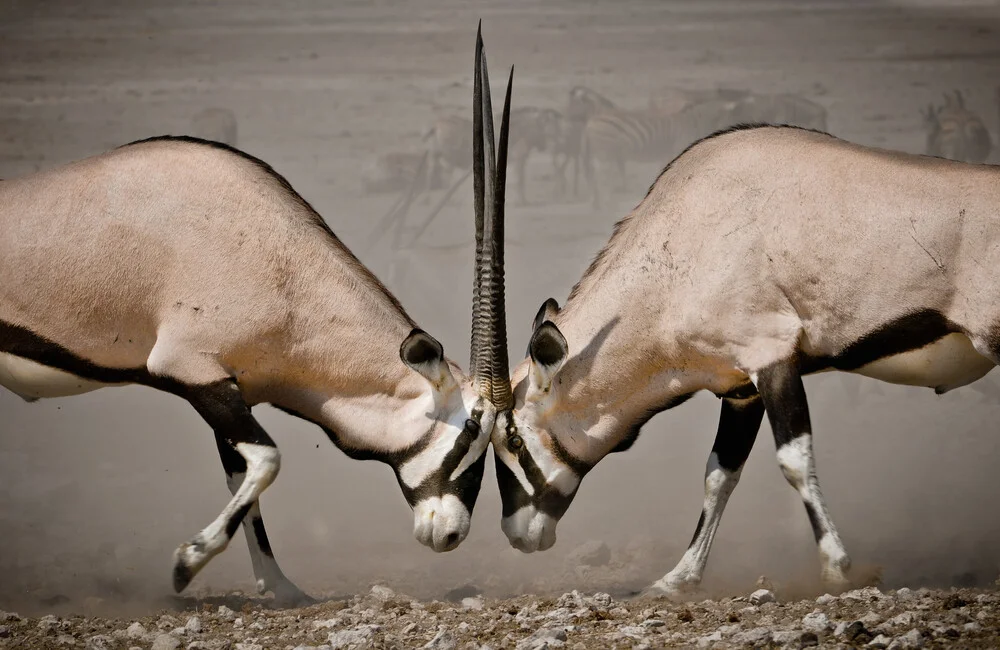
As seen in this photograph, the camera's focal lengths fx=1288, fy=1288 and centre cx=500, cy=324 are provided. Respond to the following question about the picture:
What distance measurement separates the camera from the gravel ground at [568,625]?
5172 mm

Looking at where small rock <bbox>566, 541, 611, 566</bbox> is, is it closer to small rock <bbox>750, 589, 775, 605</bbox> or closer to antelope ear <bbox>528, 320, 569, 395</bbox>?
antelope ear <bbox>528, 320, 569, 395</bbox>

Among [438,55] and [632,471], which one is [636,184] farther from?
[632,471]

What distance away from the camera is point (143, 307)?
687cm

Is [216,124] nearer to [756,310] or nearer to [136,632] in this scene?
[756,310]

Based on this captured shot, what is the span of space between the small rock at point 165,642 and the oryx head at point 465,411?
1.53 m

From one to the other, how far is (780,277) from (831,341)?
1.37ft

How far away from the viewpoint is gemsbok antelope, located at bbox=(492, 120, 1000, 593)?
6375 millimetres

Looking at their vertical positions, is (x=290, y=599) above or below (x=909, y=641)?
below

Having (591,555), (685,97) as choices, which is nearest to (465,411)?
(591,555)

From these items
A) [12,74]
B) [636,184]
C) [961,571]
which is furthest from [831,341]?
[12,74]

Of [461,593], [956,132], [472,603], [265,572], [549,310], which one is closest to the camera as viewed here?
[472,603]

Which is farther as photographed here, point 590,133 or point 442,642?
point 590,133

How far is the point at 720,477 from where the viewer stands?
7320 mm

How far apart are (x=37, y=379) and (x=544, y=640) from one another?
11.4 feet
